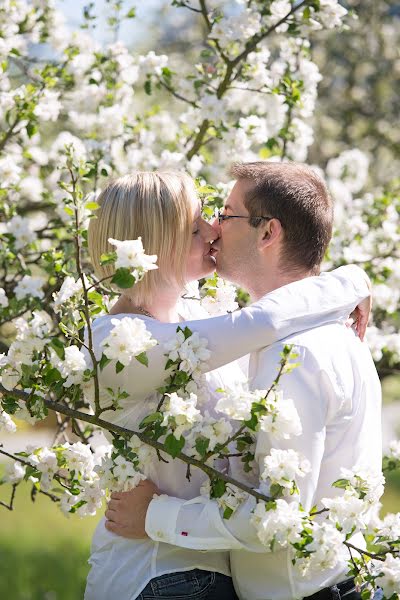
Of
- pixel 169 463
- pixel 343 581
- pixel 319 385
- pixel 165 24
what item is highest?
pixel 319 385

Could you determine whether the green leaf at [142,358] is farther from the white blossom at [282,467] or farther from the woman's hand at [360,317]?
the woman's hand at [360,317]

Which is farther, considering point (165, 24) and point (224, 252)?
point (165, 24)

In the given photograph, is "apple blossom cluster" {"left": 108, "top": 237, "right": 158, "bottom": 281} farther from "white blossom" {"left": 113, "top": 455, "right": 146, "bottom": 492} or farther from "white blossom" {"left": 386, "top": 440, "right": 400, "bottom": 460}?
"white blossom" {"left": 386, "top": 440, "right": 400, "bottom": 460}

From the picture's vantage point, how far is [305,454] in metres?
2.38

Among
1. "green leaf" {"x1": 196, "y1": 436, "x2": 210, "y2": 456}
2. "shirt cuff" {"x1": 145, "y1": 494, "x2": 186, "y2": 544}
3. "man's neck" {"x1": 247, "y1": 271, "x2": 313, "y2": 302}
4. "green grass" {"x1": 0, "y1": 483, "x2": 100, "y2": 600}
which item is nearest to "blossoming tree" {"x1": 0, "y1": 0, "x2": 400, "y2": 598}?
"green leaf" {"x1": 196, "y1": 436, "x2": 210, "y2": 456}

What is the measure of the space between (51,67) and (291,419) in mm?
3245

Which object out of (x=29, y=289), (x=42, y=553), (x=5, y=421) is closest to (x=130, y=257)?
(x=5, y=421)

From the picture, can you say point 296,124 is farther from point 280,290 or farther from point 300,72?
point 280,290

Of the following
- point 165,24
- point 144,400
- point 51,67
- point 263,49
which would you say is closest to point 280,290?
point 144,400

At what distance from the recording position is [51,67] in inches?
194

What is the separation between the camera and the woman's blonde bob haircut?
8.54 feet

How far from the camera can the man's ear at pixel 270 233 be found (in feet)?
9.10

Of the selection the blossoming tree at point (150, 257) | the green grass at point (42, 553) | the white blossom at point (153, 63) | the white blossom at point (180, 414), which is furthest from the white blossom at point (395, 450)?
the green grass at point (42, 553)

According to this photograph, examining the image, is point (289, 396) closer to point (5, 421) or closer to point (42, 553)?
point (5, 421)
